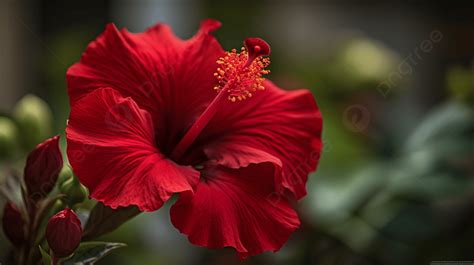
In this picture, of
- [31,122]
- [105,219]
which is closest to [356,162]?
[31,122]

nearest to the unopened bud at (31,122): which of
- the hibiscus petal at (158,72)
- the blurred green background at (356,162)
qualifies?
the blurred green background at (356,162)

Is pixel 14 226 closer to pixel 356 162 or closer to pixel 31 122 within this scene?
pixel 31 122

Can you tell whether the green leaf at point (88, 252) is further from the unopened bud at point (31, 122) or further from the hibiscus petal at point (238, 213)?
the unopened bud at point (31, 122)

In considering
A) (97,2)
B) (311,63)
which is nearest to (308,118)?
(311,63)

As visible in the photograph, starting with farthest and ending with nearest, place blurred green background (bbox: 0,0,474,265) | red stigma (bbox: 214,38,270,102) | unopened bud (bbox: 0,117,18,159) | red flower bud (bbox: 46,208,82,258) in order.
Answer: blurred green background (bbox: 0,0,474,265) → unopened bud (bbox: 0,117,18,159) → red stigma (bbox: 214,38,270,102) → red flower bud (bbox: 46,208,82,258)

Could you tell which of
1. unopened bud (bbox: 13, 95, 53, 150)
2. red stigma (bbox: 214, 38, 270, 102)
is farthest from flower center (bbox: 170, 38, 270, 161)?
unopened bud (bbox: 13, 95, 53, 150)

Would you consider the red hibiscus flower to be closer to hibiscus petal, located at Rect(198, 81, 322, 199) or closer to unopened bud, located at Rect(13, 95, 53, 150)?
hibiscus petal, located at Rect(198, 81, 322, 199)
